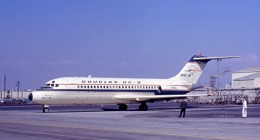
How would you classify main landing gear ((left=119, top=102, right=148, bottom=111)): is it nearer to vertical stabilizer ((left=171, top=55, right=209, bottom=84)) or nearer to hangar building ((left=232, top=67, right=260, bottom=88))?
vertical stabilizer ((left=171, top=55, right=209, bottom=84))

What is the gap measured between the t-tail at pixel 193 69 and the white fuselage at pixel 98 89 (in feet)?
4.73

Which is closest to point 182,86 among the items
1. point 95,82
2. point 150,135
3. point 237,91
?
point 95,82

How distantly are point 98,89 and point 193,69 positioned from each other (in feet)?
45.3

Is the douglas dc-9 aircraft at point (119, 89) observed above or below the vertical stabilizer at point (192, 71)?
below

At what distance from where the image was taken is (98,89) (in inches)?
1971

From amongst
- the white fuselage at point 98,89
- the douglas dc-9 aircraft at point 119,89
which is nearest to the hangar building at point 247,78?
the douglas dc-9 aircraft at point 119,89

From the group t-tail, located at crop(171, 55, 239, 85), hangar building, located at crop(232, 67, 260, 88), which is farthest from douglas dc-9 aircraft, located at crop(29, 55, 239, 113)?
hangar building, located at crop(232, 67, 260, 88)

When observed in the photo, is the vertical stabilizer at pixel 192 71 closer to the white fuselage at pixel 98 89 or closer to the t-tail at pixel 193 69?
the t-tail at pixel 193 69

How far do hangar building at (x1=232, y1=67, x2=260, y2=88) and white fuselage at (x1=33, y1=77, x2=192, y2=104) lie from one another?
6362 cm

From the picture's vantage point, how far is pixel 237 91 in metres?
99.6

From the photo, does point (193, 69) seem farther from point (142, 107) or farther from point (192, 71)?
point (142, 107)

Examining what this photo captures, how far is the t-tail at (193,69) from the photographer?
57.6 meters

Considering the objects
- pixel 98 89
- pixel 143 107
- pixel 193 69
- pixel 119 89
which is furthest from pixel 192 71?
pixel 98 89

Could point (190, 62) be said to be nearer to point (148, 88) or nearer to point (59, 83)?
point (148, 88)
